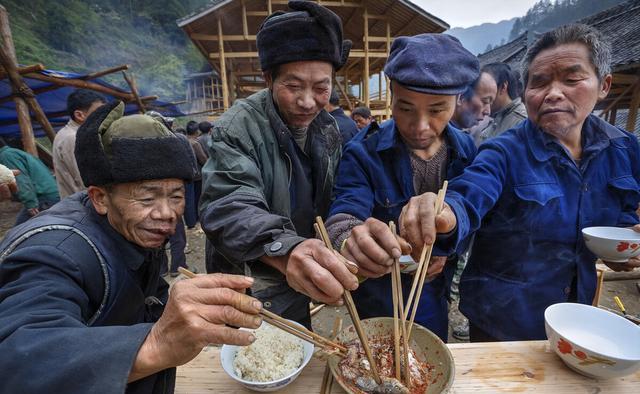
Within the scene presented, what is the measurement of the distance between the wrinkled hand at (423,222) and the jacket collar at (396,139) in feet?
2.05

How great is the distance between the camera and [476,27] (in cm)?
17975

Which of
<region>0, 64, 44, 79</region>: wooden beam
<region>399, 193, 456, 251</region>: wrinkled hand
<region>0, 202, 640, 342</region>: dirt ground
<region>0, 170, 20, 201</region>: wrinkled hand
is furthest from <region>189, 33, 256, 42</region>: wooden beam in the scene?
<region>399, 193, 456, 251</region>: wrinkled hand

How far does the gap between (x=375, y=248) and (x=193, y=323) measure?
71 cm

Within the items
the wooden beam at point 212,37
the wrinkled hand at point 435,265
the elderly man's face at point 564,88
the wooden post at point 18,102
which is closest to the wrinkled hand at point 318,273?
the wrinkled hand at point 435,265

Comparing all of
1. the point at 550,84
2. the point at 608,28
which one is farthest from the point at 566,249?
the point at 608,28

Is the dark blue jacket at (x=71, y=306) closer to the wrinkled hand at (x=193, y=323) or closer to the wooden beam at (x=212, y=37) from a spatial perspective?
the wrinkled hand at (x=193, y=323)

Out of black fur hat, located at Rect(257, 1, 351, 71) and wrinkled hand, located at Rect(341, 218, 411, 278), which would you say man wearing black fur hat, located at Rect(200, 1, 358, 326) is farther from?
wrinkled hand, located at Rect(341, 218, 411, 278)

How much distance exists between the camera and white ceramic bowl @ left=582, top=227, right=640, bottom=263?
1.58 meters

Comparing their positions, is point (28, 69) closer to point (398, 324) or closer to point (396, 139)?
point (396, 139)

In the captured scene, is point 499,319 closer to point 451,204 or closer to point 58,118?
point 451,204

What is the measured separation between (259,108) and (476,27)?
220289 millimetres

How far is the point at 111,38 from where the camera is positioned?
3116 cm

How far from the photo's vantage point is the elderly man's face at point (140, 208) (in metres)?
1.46

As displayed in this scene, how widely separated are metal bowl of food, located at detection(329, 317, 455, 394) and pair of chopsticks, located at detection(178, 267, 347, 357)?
0.14 feet
